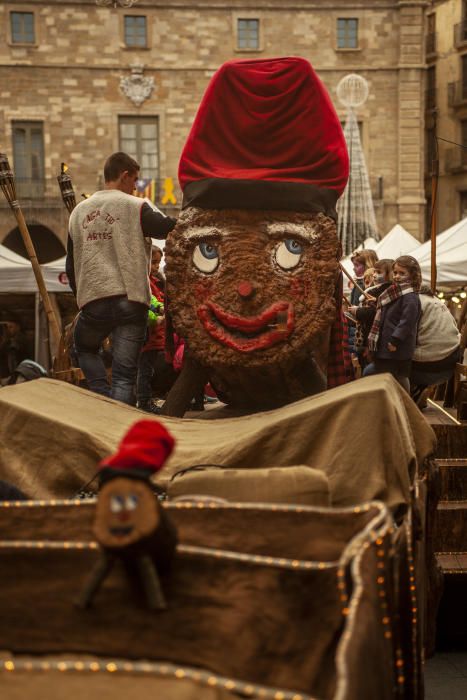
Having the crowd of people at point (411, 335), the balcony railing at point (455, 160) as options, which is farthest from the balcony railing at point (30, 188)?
the crowd of people at point (411, 335)

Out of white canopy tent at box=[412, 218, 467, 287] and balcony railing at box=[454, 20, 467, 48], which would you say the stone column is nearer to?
balcony railing at box=[454, 20, 467, 48]

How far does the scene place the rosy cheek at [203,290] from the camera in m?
3.31

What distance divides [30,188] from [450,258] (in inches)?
713

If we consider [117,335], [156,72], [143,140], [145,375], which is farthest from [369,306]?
[156,72]

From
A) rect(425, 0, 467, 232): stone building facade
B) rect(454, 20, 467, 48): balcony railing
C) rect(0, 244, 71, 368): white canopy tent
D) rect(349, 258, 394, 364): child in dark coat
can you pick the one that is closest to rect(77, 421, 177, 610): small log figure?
rect(349, 258, 394, 364): child in dark coat

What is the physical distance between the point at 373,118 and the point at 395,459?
1025 inches

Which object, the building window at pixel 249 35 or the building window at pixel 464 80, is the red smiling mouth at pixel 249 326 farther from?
the building window at pixel 464 80

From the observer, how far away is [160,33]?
1057 inches

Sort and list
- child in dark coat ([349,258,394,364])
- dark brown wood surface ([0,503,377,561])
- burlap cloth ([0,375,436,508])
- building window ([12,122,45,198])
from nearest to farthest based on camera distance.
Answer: dark brown wood surface ([0,503,377,561]), burlap cloth ([0,375,436,508]), child in dark coat ([349,258,394,364]), building window ([12,122,45,198])

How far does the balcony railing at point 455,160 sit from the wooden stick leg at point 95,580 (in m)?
31.9

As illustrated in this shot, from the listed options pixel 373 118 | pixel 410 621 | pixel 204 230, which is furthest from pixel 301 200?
pixel 373 118

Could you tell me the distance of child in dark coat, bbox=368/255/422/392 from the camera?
5020 millimetres

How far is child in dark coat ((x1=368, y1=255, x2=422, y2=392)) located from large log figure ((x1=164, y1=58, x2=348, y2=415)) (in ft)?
5.20

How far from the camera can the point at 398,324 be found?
507 cm
